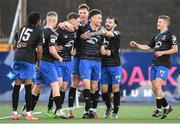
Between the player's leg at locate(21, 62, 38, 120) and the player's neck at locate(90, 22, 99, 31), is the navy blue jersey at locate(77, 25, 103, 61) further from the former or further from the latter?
the player's leg at locate(21, 62, 38, 120)

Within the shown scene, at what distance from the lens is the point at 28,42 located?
1392cm

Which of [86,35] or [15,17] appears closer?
[86,35]

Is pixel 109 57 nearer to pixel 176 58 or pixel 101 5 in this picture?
pixel 176 58

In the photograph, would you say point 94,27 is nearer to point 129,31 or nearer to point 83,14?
point 83,14

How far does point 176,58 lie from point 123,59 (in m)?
1.62

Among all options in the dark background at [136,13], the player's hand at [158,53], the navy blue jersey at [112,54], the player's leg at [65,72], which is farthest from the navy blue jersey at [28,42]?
the dark background at [136,13]

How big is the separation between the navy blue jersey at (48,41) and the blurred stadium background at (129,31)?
709 cm

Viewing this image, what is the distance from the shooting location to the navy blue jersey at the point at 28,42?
1389 centimetres

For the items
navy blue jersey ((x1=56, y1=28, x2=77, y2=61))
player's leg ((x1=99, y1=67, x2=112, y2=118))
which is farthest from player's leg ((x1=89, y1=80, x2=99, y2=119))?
navy blue jersey ((x1=56, y1=28, x2=77, y2=61))

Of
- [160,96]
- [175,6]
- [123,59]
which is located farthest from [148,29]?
[160,96]

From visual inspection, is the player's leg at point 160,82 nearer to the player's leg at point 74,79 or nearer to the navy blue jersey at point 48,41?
the player's leg at point 74,79

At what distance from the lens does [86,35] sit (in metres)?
14.4

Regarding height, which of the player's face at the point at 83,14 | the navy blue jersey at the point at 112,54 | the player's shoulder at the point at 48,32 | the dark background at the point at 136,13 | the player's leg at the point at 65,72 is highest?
the dark background at the point at 136,13

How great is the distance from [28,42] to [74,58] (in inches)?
49.4
